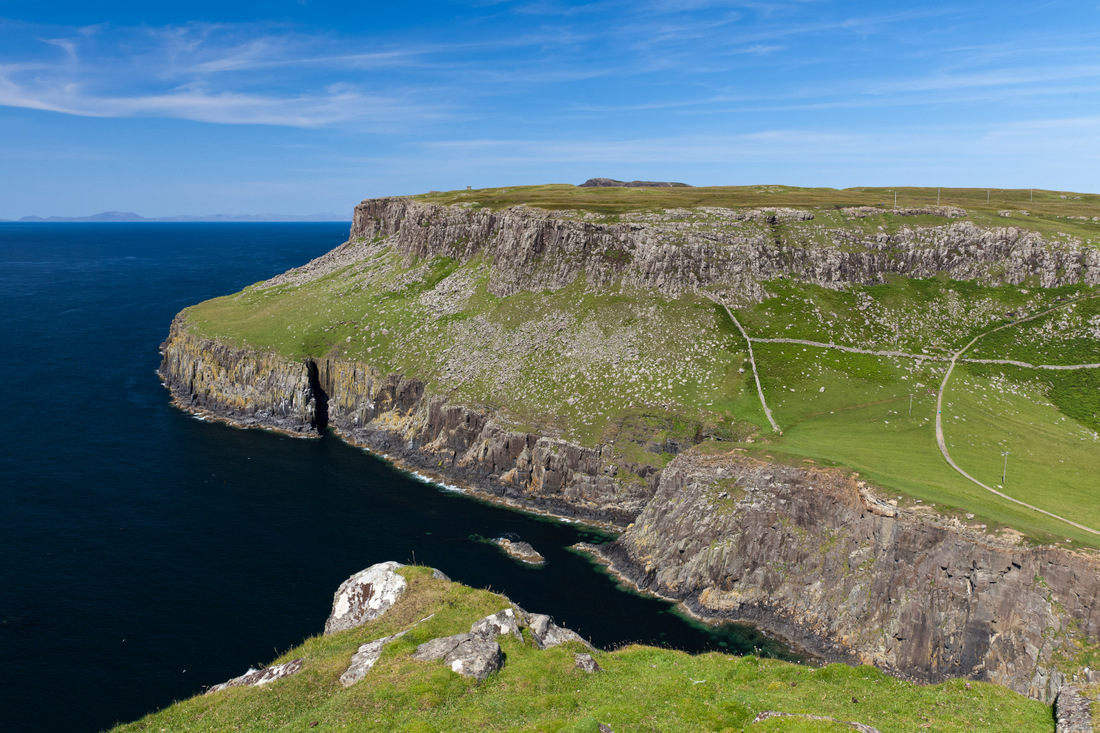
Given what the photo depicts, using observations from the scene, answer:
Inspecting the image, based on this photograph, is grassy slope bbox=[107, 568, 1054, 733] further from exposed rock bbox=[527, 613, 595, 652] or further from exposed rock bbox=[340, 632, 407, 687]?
exposed rock bbox=[527, 613, 595, 652]

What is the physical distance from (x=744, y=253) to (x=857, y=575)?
65.6m

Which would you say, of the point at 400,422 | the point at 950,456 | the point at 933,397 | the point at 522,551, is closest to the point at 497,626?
the point at 522,551

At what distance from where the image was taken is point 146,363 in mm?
135500

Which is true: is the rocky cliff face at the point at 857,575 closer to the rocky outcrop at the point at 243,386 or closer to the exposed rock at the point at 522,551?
the exposed rock at the point at 522,551

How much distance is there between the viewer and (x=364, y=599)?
39.4m

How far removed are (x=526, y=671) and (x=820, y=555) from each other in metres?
38.8

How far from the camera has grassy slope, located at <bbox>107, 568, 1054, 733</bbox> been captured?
2570 cm

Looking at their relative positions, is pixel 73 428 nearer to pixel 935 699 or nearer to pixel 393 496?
pixel 393 496

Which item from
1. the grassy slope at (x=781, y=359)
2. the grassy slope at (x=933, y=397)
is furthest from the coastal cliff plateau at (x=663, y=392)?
the grassy slope at (x=933, y=397)

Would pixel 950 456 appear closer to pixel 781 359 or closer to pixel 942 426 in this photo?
pixel 942 426

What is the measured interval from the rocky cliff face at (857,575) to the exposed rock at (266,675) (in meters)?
39.3

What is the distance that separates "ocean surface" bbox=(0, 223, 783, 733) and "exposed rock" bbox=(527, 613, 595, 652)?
19.7 m

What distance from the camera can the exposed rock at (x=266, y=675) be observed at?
3148 cm

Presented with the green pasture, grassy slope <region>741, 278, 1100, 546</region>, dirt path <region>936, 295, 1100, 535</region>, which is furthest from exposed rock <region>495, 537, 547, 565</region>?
the green pasture
